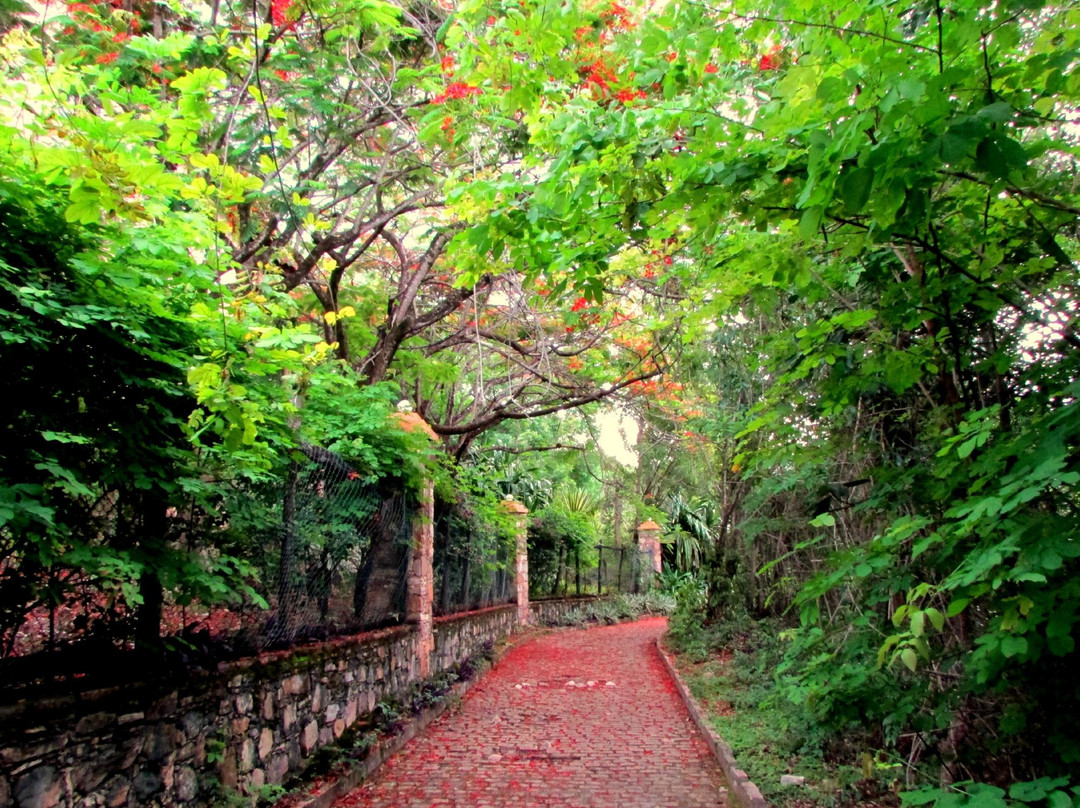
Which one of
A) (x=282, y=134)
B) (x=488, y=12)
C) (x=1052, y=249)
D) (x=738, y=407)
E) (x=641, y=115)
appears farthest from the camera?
(x=738, y=407)

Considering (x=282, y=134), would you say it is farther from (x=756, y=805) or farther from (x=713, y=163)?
(x=756, y=805)

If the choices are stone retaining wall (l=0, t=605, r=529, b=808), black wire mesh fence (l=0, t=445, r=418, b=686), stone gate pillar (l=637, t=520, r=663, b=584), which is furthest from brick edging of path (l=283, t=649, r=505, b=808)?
stone gate pillar (l=637, t=520, r=663, b=584)

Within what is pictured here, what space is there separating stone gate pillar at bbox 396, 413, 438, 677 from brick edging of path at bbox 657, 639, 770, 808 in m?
3.32

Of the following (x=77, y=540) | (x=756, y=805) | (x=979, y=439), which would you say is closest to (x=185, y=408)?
(x=77, y=540)

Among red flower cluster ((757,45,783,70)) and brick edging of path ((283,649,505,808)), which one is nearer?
brick edging of path ((283,649,505,808))

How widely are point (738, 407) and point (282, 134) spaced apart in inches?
283

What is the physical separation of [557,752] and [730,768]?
176 cm

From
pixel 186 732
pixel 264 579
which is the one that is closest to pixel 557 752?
pixel 264 579

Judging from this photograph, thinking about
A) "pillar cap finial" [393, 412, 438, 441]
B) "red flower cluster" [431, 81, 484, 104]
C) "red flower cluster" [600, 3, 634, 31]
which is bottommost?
"pillar cap finial" [393, 412, 438, 441]

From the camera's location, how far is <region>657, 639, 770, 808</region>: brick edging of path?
480cm

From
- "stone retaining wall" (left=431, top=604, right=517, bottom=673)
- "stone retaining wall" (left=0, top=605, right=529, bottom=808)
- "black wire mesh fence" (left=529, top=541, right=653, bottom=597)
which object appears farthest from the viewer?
"black wire mesh fence" (left=529, top=541, right=653, bottom=597)

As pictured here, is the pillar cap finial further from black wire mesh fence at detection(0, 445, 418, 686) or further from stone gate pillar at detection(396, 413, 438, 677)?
black wire mesh fence at detection(0, 445, 418, 686)

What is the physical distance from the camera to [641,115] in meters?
3.64

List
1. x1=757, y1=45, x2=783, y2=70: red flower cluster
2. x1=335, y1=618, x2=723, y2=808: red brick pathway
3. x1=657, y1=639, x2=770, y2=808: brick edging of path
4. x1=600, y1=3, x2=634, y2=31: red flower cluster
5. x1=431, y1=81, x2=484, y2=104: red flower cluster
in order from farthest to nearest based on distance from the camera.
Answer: x1=431, y1=81, x2=484, y2=104: red flower cluster < x1=600, y1=3, x2=634, y2=31: red flower cluster < x1=335, y1=618, x2=723, y2=808: red brick pathway < x1=757, y1=45, x2=783, y2=70: red flower cluster < x1=657, y1=639, x2=770, y2=808: brick edging of path
